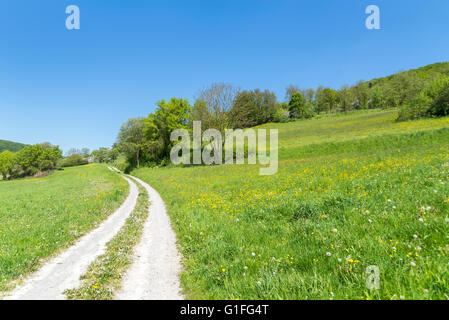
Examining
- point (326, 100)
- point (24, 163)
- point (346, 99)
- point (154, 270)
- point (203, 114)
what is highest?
point (326, 100)

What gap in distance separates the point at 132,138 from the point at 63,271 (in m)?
57.9

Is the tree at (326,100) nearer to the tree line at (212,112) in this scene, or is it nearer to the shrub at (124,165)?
the tree line at (212,112)

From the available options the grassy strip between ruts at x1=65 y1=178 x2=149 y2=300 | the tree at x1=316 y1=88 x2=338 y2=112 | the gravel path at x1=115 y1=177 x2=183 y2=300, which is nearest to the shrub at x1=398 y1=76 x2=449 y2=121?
the gravel path at x1=115 y1=177 x2=183 y2=300

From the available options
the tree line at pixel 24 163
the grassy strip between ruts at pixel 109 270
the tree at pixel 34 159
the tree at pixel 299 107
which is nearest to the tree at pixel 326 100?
the tree at pixel 299 107

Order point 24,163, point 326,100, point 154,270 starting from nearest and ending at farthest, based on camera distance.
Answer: point 154,270 → point 24,163 → point 326,100

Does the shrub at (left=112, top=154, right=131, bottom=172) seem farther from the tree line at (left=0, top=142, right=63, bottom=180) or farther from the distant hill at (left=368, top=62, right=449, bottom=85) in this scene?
the distant hill at (left=368, top=62, right=449, bottom=85)

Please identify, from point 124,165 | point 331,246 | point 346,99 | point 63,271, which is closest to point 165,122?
point 124,165

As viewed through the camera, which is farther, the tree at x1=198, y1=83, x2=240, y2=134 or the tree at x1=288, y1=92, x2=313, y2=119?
the tree at x1=288, y1=92, x2=313, y2=119

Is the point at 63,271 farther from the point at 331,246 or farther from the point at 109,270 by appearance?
the point at 331,246

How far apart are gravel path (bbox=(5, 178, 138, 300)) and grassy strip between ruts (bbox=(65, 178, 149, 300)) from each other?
10.8 inches

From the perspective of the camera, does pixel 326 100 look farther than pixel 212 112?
Yes

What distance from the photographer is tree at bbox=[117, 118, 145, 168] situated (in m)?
55.6

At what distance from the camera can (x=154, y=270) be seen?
18.7ft

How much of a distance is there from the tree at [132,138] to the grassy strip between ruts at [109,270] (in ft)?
162
